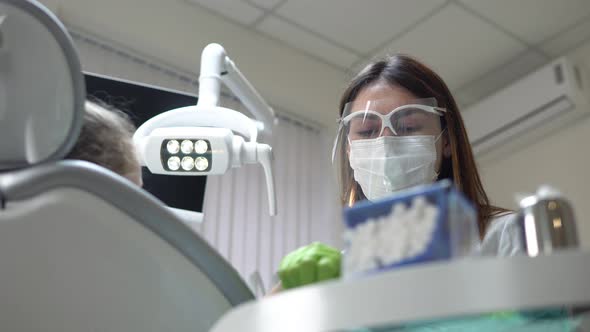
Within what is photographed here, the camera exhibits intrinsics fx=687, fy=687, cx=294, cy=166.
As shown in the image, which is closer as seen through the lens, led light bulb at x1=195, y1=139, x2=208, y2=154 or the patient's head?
the patient's head

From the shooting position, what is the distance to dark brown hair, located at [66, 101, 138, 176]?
0.79 m

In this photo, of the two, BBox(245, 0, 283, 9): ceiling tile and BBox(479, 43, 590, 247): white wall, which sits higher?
BBox(245, 0, 283, 9): ceiling tile

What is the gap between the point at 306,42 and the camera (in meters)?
3.72

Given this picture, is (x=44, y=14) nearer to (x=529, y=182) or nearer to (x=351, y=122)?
(x=351, y=122)

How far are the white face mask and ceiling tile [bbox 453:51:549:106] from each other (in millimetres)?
2537

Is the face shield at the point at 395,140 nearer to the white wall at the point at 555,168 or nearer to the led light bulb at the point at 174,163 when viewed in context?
the led light bulb at the point at 174,163

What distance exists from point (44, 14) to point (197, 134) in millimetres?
733

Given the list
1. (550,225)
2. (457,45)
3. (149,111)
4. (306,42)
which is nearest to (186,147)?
(149,111)

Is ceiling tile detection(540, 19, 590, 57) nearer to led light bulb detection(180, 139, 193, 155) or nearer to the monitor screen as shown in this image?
the monitor screen

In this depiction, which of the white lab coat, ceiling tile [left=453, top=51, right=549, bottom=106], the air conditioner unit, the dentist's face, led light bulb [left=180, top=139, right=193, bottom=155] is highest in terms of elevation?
ceiling tile [left=453, top=51, right=549, bottom=106]

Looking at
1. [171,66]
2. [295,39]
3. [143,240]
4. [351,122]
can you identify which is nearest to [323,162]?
[295,39]

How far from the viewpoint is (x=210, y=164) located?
4.45 ft

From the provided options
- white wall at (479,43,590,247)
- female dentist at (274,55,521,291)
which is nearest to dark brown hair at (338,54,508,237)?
female dentist at (274,55,521,291)

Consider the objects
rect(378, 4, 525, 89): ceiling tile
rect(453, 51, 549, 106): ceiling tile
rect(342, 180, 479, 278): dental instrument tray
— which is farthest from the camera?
rect(453, 51, 549, 106): ceiling tile
